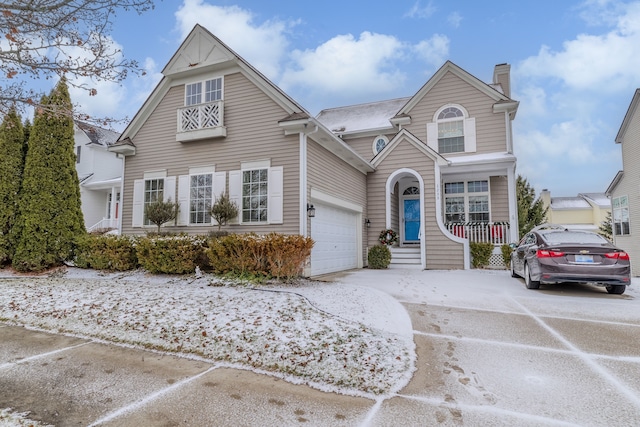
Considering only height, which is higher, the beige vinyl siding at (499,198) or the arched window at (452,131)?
the arched window at (452,131)

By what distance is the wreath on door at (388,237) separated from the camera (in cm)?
1334

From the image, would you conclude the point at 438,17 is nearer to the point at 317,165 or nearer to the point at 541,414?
the point at 317,165

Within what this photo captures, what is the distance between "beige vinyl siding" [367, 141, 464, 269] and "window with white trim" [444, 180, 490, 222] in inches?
85.0

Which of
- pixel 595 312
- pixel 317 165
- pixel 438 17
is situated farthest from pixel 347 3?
pixel 595 312

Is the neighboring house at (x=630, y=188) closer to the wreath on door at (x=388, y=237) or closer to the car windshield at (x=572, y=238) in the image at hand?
the car windshield at (x=572, y=238)

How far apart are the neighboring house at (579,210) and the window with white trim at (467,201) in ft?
106

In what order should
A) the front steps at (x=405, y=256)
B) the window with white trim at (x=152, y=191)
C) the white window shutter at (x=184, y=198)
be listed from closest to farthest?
the white window shutter at (x=184, y=198)
the window with white trim at (x=152, y=191)
the front steps at (x=405, y=256)

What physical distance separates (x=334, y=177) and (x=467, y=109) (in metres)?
7.33

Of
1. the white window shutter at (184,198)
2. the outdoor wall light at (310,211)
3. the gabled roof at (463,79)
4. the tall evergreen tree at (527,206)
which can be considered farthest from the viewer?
the tall evergreen tree at (527,206)

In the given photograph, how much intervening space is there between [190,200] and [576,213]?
45635 mm

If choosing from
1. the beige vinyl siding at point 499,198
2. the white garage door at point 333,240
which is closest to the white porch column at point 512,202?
the beige vinyl siding at point 499,198

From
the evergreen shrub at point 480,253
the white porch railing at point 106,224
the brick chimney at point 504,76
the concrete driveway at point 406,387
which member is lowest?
the concrete driveway at point 406,387

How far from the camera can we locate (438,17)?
530 inches

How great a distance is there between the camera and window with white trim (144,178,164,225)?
11484 millimetres
